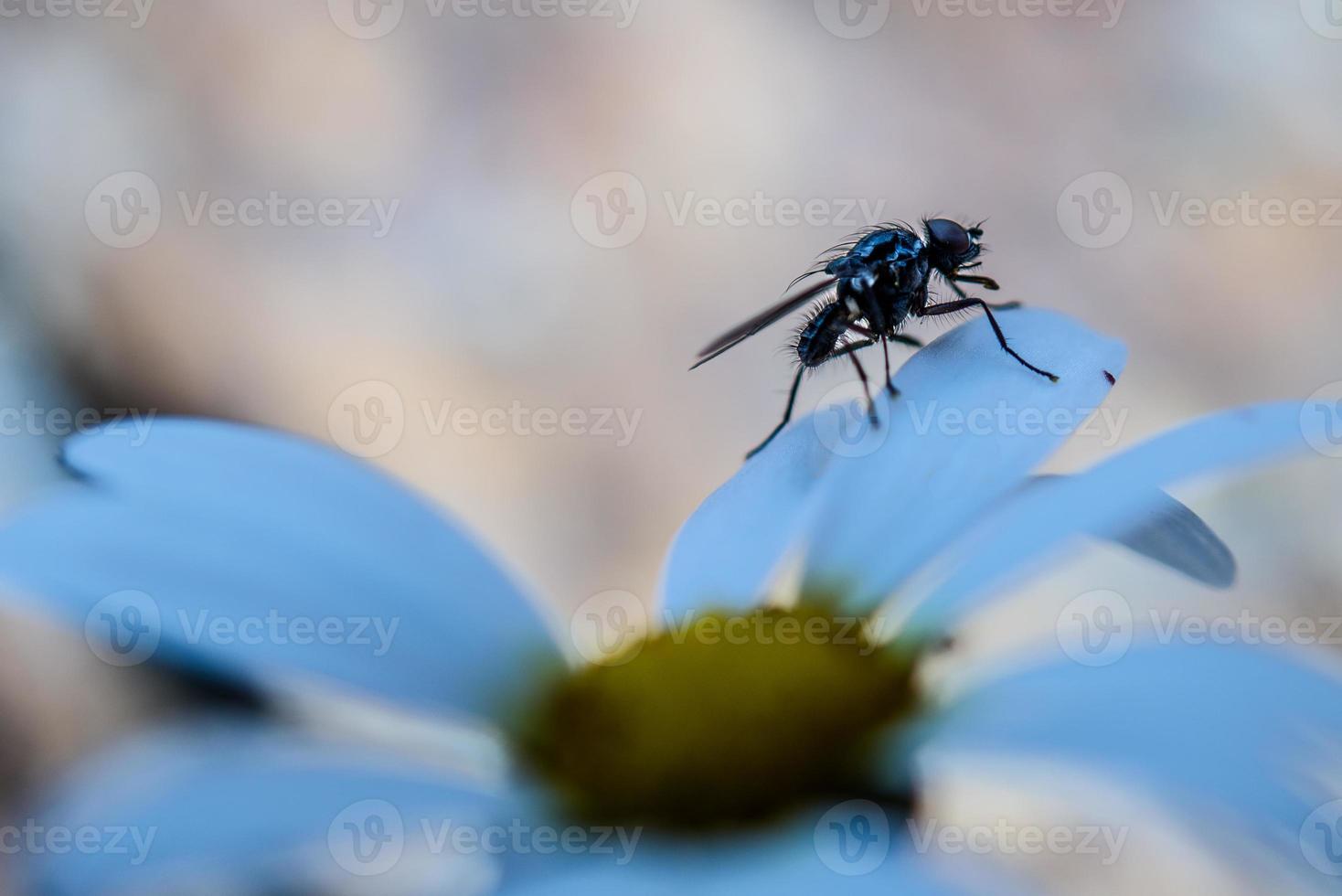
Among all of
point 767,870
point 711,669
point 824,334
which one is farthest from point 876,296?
point 767,870

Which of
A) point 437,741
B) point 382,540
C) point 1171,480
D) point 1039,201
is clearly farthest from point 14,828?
point 1039,201

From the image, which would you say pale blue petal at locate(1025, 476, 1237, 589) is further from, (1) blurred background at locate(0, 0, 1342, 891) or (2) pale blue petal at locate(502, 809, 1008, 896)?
(1) blurred background at locate(0, 0, 1342, 891)

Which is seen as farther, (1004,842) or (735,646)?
(1004,842)

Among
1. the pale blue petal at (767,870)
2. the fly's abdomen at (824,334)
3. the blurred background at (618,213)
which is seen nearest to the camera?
the pale blue petal at (767,870)

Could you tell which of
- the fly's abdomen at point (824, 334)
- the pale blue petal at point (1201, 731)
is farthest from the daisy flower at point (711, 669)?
the fly's abdomen at point (824, 334)

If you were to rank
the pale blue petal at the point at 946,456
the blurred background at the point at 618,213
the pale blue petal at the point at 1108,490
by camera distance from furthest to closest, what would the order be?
the blurred background at the point at 618,213, the pale blue petal at the point at 946,456, the pale blue petal at the point at 1108,490

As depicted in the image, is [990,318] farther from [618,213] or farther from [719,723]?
[618,213]

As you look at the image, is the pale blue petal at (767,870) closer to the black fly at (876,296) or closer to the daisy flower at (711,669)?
the daisy flower at (711,669)

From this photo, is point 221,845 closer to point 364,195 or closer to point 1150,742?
point 1150,742
